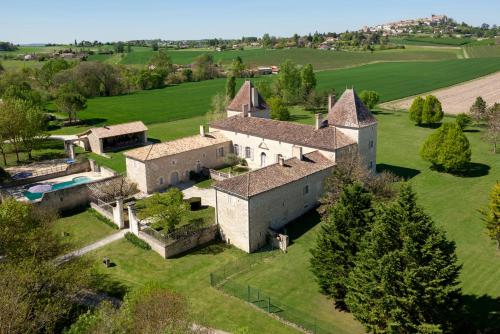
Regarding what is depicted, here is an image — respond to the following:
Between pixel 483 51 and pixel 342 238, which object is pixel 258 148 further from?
pixel 483 51

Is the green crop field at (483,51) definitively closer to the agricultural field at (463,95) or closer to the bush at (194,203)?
the agricultural field at (463,95)

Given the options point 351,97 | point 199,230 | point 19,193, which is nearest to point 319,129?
point 351,97

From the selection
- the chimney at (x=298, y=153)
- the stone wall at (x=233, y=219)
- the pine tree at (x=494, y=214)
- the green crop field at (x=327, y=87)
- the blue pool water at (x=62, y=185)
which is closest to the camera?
the pine tree at (x=494, y=214)

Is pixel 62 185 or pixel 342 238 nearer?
pixel 342 238

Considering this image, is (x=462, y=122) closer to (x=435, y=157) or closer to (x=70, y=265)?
(x=435, y=157)

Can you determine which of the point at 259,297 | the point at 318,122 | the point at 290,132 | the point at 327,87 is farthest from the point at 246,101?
the point at 327,87

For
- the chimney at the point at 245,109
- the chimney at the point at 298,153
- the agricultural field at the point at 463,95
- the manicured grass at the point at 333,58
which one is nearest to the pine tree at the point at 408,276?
the chimney at the point at 298,153

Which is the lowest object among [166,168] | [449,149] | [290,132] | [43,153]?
[43,153]

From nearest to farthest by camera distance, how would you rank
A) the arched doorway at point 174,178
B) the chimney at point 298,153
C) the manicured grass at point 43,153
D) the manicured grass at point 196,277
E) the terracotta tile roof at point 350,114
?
the manicured grass at point 196,277 → the chimney at point 298,153 → the terracotta tile roof at point 350,114 → the arched doorway at point 174,178 → the manicured grass at point 43,153

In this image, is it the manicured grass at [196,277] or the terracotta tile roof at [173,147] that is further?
the terracotta tile roof at [173,147]
